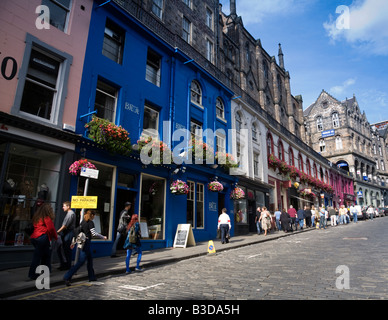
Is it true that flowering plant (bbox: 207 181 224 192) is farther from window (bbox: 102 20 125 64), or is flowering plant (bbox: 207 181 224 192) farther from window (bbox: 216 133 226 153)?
window (bbox: 102 20 125 64)

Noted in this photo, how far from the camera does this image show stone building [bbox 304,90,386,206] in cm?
5200

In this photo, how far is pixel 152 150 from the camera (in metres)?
11.9

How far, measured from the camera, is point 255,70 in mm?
27516

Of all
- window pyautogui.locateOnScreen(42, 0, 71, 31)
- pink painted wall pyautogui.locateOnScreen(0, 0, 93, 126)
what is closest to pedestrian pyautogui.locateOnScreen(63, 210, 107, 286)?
pink painted wall pyautogui.locateOnScreen(0, 0, 93, 126)

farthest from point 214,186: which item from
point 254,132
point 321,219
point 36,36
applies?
point 321,219

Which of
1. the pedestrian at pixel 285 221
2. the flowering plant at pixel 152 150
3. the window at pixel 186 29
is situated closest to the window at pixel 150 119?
the flowering plant at pixel 152 150

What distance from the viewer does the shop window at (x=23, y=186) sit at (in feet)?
25.5

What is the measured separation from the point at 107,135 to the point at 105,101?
2262mm

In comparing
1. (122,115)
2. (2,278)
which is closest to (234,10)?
(122,115)

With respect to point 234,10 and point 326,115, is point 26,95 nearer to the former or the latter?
point 234,10

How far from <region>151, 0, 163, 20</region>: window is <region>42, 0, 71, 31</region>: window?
20.1 ft

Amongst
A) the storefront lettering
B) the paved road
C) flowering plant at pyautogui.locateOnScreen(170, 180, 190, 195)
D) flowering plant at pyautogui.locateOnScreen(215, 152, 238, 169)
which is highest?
the storefront lettering

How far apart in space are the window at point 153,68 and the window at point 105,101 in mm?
2775

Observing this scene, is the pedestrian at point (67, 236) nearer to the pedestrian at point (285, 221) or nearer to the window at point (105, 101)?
the window at point (105, 101)
